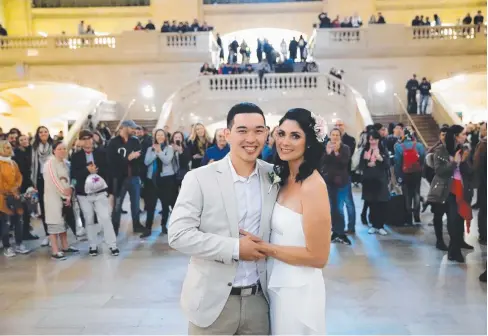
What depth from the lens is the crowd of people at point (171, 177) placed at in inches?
233

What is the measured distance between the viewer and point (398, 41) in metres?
20.8

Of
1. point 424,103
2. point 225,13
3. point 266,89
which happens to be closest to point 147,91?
point 266,89

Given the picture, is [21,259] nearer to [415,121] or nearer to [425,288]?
[425,288]

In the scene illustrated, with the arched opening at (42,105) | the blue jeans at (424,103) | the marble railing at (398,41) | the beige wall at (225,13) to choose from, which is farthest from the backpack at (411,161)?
the beige wall at (225,13)

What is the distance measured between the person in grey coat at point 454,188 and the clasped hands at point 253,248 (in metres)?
4.40

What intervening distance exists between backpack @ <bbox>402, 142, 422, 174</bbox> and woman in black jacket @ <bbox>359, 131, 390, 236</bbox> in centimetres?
63

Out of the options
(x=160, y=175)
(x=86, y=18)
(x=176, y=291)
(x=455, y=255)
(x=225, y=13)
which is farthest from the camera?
(x=86, y=18)

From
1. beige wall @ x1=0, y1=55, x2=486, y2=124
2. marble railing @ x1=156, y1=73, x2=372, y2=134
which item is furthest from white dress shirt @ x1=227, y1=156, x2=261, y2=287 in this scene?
beige wall @ x1=0, y1=55, x2=486, y2=124

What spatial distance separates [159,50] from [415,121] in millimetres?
11259

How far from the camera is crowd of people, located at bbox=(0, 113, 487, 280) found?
19.4ft

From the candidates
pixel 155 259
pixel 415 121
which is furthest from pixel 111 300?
pixel 415 121

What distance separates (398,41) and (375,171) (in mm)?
15423

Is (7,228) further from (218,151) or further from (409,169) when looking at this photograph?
(409,169)

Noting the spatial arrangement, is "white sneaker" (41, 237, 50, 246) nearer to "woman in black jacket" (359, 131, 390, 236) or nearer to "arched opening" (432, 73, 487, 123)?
"woman in black jacket" (359, 131, 390, 236)
